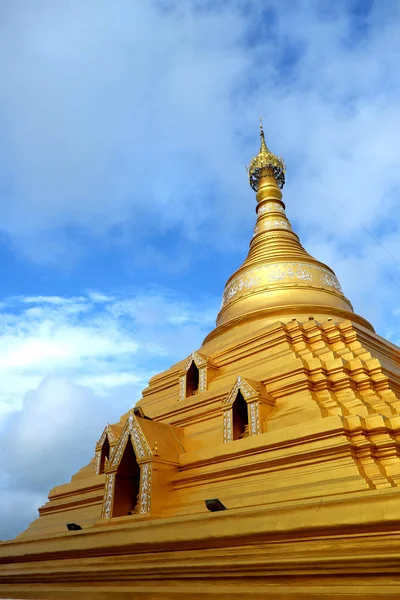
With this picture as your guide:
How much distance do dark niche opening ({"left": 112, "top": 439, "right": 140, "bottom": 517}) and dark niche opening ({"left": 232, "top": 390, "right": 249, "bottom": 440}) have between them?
178 cm

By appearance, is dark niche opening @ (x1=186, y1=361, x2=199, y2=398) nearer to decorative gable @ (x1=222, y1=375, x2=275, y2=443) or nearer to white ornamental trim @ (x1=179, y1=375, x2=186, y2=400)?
white ornamental trim @ (x1=179, y1=375, x2=186, y2=400)

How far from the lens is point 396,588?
3721 mm

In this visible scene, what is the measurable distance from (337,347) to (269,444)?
3.19m

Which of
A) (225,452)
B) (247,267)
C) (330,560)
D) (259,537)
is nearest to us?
(330,560)

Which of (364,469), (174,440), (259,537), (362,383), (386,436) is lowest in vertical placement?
(259,537)

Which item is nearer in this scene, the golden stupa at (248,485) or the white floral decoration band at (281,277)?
the golden stupa at (248,485)

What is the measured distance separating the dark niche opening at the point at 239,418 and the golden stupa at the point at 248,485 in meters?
0.02

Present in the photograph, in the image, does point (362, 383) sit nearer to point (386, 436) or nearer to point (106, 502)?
point (386, 436)

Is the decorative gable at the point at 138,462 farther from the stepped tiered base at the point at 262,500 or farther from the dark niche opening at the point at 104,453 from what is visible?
the dark niche opening at the point at 104,453

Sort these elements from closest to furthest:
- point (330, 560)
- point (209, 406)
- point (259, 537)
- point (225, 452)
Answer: point (330, 560) → point (259, 537) → point (225, 452) → point (209, 406)

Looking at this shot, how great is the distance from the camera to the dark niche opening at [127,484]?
297 inches

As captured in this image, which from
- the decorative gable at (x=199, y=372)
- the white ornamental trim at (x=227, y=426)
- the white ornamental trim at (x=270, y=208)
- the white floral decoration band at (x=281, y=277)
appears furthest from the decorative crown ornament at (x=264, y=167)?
the white ornamental trim at (x=227, y=426)

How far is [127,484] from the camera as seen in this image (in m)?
7.79

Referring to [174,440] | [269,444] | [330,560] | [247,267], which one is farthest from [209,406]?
[247,267]
